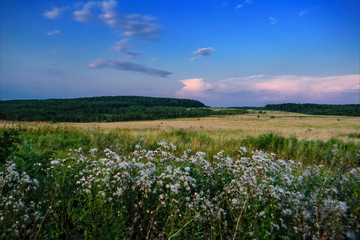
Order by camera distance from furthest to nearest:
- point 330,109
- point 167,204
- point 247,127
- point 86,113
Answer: point 330,109 → point 86,113 → point 247,127 → point 167,204

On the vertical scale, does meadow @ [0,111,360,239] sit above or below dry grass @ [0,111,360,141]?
above

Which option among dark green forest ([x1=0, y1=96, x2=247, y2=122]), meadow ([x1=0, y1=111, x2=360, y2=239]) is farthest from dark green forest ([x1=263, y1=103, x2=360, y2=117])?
meadow ([x1=0, y1=111, x2=360, y2=239])

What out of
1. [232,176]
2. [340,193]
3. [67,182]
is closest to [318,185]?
[340,193]

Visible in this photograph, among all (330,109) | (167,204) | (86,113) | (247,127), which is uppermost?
(330,109)

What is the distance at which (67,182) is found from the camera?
379cm

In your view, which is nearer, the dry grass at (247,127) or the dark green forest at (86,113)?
the dry grass at (247,127)

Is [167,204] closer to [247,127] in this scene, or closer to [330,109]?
[247,127]

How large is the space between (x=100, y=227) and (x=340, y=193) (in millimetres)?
4201

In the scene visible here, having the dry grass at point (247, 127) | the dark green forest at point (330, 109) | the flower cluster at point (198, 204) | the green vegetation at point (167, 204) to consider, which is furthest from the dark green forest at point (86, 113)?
the flower cluster at point (198, 204)

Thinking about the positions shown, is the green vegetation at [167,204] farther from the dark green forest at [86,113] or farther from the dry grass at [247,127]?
the dark green forest at [86,113]

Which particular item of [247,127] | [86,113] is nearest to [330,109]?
[247,127]

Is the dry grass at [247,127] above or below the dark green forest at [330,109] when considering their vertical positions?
below

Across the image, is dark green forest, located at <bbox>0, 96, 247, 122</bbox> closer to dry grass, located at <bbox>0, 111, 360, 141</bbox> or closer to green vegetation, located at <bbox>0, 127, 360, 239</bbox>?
dry grass, located at <bbox>0, 111, 360, 141</bbox>

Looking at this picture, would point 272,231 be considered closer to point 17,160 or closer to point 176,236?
point 176,236
